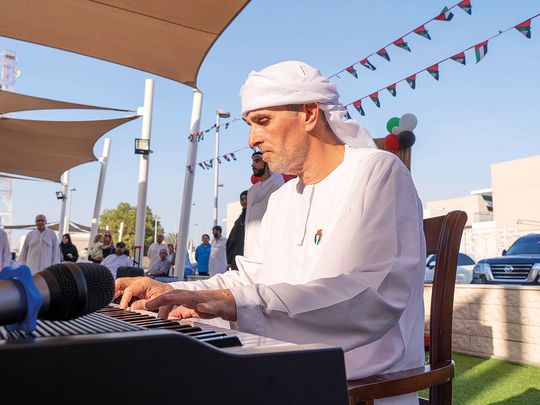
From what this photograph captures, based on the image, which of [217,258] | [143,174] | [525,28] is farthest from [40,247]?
[525,28]

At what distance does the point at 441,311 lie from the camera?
160 cm

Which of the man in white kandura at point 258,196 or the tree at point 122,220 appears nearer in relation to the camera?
the man in white kandura at point 258,196

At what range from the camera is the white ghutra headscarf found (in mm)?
1697

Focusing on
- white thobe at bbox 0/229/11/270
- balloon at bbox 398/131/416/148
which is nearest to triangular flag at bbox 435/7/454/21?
balloon at bbox 398/131/416/148

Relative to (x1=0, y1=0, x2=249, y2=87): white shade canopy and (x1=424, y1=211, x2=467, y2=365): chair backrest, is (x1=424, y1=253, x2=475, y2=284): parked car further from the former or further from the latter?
(x1=424, y1=211, x2=467, y2=365): chair backrest

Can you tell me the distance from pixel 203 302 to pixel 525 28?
533cm

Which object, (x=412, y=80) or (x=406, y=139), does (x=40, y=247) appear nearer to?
(x=412, y=80)

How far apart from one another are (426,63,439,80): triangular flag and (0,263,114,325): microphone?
6182 millimetres

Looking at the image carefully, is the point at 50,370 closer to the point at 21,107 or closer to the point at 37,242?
the point at 37,242

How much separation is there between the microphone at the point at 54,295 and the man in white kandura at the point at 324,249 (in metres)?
0.42

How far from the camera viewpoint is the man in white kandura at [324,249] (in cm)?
117

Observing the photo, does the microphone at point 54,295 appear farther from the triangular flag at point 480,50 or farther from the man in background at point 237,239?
the man in background at point 237,239

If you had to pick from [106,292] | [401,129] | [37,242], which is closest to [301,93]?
[106,292]

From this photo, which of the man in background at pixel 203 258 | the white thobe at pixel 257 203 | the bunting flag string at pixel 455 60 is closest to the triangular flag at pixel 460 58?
the bunting flag string at pixel 455 60
